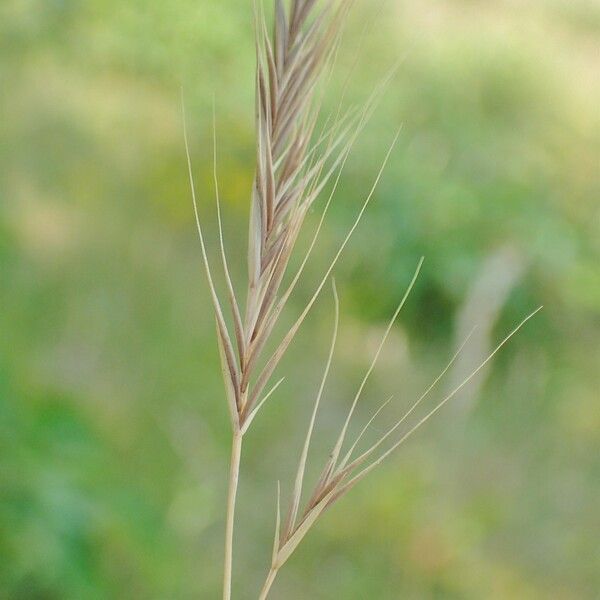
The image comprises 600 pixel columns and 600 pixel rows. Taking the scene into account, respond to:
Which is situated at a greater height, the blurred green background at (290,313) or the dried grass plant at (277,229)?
the dried grass plant at (277,229)

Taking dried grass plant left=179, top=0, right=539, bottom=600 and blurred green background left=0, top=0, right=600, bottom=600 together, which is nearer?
dried grass plant left=179, top=0, right=539, bottom=600

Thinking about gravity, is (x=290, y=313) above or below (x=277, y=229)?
below

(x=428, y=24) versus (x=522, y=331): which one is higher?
(x=428, y=24)

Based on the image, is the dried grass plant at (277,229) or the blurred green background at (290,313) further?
the blurred green background at (290,313)

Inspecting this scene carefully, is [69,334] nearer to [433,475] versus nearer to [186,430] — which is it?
[186,430]

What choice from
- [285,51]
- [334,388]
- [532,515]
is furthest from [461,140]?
[285,51]

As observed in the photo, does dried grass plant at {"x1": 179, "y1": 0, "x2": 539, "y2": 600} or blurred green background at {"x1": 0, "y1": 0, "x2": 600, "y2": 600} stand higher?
dried grass plant at {"x1": 179, "y1": 0, "x2": 539, "y2": 600}

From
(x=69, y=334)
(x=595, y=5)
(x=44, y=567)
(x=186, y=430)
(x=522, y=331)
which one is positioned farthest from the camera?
(x=595, y=5)

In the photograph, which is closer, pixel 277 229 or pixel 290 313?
pixel 277 229
